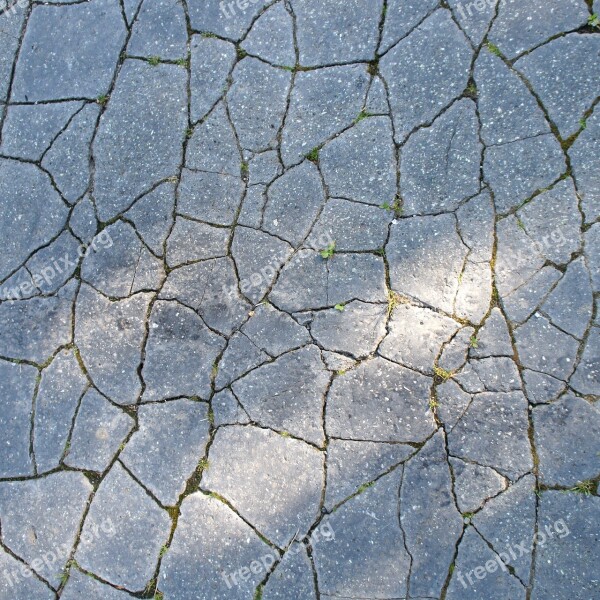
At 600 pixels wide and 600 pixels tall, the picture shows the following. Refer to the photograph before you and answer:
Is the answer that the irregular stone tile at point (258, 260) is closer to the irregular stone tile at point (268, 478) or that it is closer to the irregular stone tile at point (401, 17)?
the irregular stone tile at point (268, 478)

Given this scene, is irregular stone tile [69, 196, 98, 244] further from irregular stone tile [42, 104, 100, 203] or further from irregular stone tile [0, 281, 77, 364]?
irregular stone tile [0, 281, 77, 364]

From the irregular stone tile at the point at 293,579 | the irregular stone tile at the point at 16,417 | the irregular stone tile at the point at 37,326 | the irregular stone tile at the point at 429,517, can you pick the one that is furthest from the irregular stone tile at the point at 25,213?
the irregular stone tile at the point at 429,517

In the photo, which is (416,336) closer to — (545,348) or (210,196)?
(545,348)

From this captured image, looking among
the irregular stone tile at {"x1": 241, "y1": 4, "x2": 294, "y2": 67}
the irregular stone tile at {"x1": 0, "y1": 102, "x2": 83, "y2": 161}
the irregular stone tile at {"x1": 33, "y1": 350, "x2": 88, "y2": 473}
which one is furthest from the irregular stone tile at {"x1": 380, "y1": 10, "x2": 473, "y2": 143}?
the irregular stone tile at {"x1": 33, "y1": 350, "x2": 88, "y2": 473}

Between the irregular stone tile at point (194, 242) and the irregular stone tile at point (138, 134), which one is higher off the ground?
the irregular stone tile at point (138, 134)

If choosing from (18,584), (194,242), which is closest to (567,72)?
(194,242)
